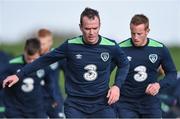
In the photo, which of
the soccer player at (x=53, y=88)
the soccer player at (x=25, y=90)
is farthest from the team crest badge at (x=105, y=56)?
the soccer player at (x=53, y=88)

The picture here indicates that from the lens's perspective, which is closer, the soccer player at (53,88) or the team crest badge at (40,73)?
the team crest badge at (40,73)

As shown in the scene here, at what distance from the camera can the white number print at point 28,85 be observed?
14.6 metres

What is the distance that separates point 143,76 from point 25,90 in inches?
118

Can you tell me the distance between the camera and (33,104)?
588 inches

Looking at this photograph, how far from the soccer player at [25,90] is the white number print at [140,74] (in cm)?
251

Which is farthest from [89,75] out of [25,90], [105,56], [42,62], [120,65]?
[25,90]

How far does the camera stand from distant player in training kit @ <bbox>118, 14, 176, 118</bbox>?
492 inches

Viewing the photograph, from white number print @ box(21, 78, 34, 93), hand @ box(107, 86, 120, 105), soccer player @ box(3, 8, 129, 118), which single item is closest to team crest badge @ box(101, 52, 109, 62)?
soccer player @ box(3, 8, 129, 118)

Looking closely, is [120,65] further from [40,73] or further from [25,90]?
[40,73]

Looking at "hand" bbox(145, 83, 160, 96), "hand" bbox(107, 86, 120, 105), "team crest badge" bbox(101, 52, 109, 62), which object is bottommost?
"hand" bbox(145, 83, 160, 96)

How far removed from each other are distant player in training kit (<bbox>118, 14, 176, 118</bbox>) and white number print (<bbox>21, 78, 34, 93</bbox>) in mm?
2575

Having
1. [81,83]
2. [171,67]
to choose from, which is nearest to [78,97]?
[81,83]

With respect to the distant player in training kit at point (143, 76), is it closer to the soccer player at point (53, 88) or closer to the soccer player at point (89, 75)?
the soccer player at point (89, 75)

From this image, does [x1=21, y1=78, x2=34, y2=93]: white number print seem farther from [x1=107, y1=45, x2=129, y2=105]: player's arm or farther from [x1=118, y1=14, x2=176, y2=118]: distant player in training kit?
[x1=107, y1=45, x2=129, y2=105]: player's arm
